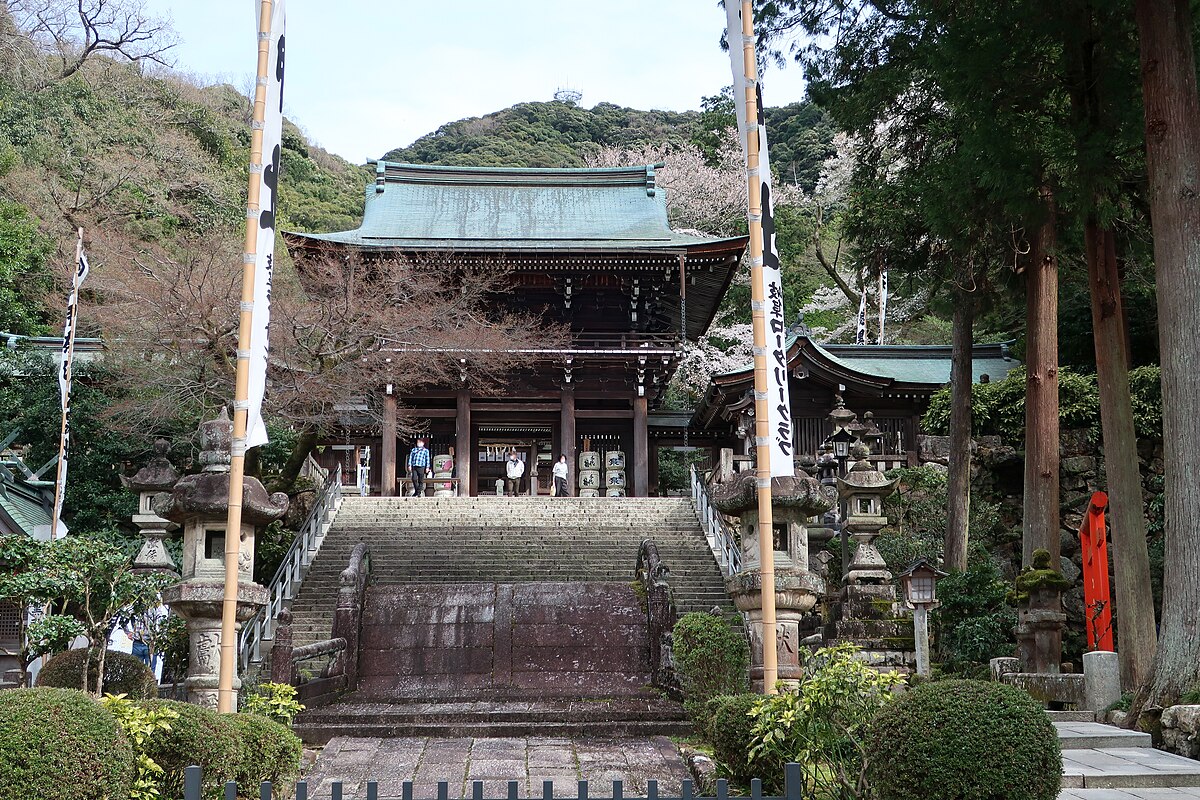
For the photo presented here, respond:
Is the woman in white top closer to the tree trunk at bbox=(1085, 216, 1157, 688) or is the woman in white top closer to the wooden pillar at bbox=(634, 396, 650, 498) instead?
the wooden pillar at bbox=(634, 396, 650, 498)

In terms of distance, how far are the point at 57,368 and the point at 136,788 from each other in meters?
18.7

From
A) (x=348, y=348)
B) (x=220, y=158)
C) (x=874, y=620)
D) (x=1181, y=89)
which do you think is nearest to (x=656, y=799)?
(x=1181, y=89)

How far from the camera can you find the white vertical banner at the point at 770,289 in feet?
25.4

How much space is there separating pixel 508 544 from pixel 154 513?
675 cm

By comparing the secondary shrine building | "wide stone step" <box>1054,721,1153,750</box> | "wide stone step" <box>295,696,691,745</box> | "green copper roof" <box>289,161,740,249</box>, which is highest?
"green copper roof" <box>289,161,740,249</box>

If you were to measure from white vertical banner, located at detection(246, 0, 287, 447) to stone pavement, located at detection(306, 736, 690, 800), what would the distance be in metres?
2.86

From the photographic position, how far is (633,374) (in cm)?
2664

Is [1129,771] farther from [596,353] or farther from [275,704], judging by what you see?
[596,353]

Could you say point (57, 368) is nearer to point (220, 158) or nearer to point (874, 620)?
point (874, 620)

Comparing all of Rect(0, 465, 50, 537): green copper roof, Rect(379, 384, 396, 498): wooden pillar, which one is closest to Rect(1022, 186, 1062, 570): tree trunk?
Rect(379, 384, 396, 498): wooden pillar

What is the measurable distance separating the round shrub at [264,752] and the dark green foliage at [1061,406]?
1709cm

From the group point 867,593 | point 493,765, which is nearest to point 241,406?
point 493,765

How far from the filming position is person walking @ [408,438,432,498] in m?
24.9

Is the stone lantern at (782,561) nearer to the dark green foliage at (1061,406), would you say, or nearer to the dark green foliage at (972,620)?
the dark green foliage at (972,620)
